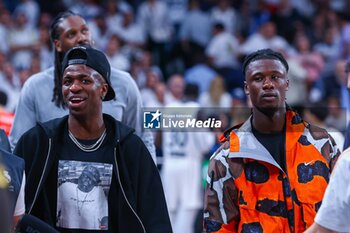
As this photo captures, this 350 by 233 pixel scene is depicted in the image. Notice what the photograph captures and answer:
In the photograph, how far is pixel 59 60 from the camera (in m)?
A: 6.18

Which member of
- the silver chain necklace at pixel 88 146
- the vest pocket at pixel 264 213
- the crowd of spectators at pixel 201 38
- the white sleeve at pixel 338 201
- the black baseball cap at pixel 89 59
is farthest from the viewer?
the crowd of spectators at pixel 201 38

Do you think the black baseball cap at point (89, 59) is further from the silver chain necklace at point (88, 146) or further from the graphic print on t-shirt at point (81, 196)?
the graphic print on t-shirt at point (81, 196)

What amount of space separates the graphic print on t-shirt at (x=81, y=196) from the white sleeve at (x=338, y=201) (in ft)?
5.01

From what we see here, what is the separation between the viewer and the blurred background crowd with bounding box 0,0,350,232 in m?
14.2

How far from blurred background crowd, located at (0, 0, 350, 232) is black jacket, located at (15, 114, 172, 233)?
8061 millimetres

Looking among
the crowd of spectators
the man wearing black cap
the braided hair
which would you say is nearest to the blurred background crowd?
the crowd of spectators

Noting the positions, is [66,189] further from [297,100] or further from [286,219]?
[297,100]

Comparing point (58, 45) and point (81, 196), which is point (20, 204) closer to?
point (81, 196)

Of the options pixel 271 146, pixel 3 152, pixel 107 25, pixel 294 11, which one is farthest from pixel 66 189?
pixel 294 11

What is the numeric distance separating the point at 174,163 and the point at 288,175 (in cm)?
624

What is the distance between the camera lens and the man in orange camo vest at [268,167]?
4801 mm

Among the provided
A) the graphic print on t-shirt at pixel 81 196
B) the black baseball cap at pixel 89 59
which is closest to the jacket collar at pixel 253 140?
the graphic print on t-shirt at pixel 81 196

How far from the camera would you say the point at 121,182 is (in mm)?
5035

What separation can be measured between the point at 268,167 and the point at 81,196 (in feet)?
3.32
